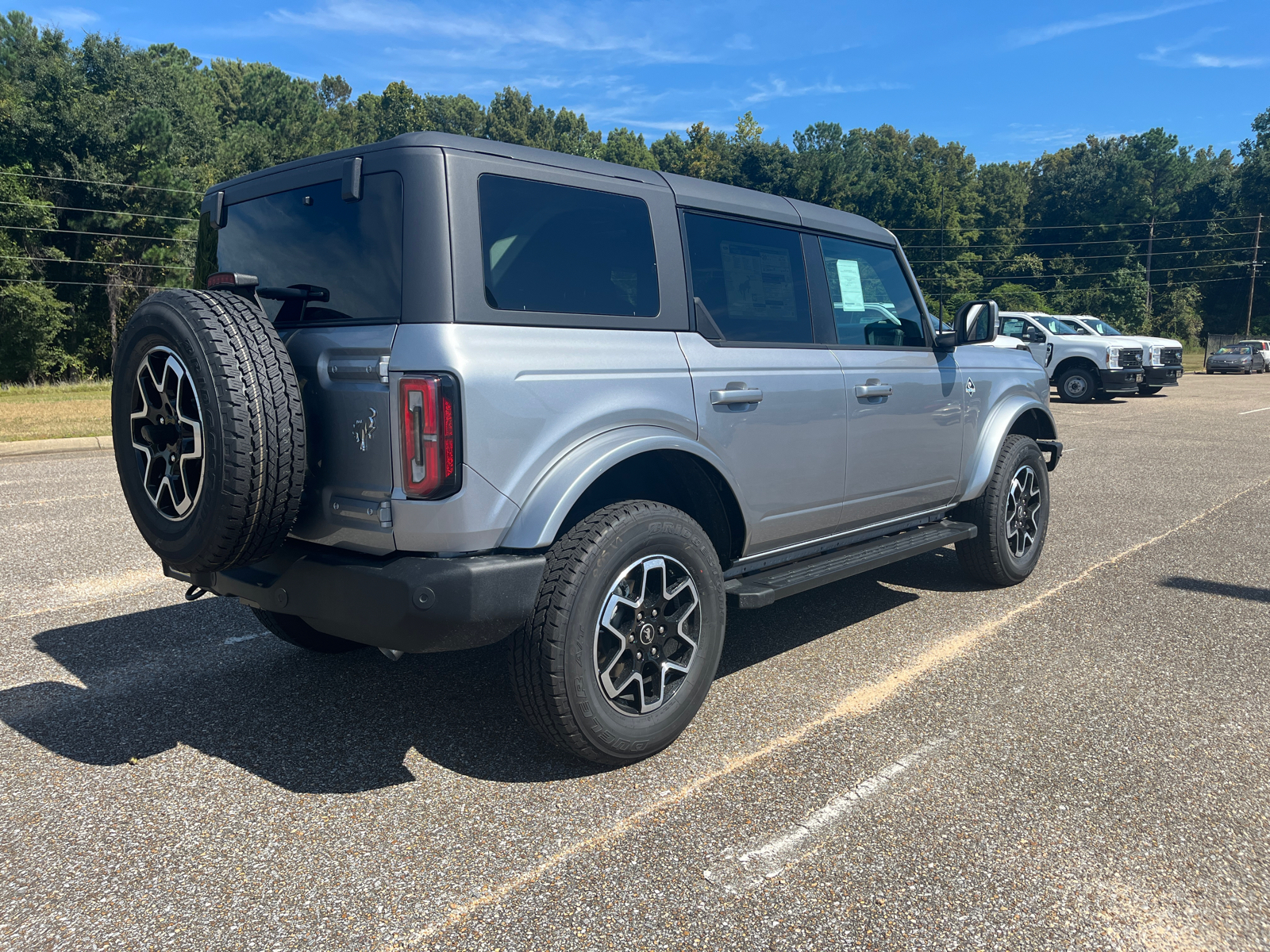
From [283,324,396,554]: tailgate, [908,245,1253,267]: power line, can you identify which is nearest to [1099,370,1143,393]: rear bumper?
[283,324,396,554]: tailgate

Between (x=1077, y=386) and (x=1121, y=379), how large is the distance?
0.93 m

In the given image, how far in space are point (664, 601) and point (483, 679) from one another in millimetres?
1158

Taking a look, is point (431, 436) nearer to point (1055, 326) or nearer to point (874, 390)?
point (874, 390)

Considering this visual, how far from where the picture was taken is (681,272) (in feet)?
11.6

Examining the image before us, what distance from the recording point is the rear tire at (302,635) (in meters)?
4.11

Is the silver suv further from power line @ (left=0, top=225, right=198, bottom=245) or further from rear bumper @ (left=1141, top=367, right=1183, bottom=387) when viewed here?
power line @ (left=0, top=225, right=198, bottom=245)

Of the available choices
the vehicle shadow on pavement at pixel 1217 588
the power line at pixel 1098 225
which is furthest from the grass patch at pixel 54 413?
the power line at pixel 1098 225

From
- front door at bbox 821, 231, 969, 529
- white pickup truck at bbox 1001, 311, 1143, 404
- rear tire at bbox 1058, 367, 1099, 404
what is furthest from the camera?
rear tire at bbox 1058, 367, 1099, 404

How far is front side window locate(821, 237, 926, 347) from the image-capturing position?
4.36m

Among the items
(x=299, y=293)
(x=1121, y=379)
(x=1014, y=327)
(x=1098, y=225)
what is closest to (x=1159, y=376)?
(x=1121, y=379)

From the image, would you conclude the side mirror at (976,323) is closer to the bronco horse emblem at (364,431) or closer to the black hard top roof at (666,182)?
the black hard top roof at (666,182)

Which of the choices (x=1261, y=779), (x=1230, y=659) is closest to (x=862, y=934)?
(x=1261, y=779)

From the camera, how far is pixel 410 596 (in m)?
2.70

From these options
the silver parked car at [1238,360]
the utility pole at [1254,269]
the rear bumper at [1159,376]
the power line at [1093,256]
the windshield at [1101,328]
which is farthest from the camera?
the power line at [1093,256]
